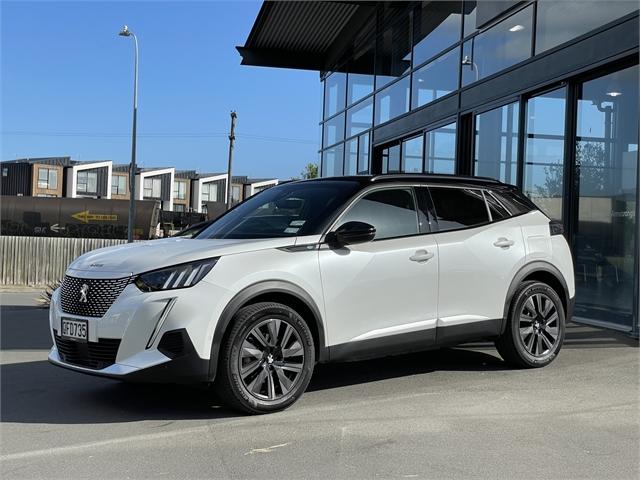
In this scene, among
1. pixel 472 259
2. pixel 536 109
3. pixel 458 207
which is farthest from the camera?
pixel 536 109

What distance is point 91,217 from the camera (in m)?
34.5

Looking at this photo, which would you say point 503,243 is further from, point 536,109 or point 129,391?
point 536,109

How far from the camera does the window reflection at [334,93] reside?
19.8 m

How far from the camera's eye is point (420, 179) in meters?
5.91

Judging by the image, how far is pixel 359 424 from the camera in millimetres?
4555

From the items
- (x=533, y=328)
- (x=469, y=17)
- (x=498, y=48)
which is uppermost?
(x=469, y=17)

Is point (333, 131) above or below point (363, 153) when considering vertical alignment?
above

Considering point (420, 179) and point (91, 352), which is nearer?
point (91, 352)

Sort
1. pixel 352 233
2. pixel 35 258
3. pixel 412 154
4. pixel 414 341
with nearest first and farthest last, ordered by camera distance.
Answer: pixel 352 233 < pixel 414 341 < pixel 412 154 < pixel 35 258

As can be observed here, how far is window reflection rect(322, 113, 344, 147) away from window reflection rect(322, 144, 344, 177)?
25 centimetres

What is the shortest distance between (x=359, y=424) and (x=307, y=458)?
0.74 metres

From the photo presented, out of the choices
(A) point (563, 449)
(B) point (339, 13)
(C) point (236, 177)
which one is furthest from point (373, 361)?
(C) point (236, 177)

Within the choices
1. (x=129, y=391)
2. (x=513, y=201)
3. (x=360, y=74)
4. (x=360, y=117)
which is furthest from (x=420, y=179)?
(x=360, y=74)

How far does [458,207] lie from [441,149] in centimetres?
782
